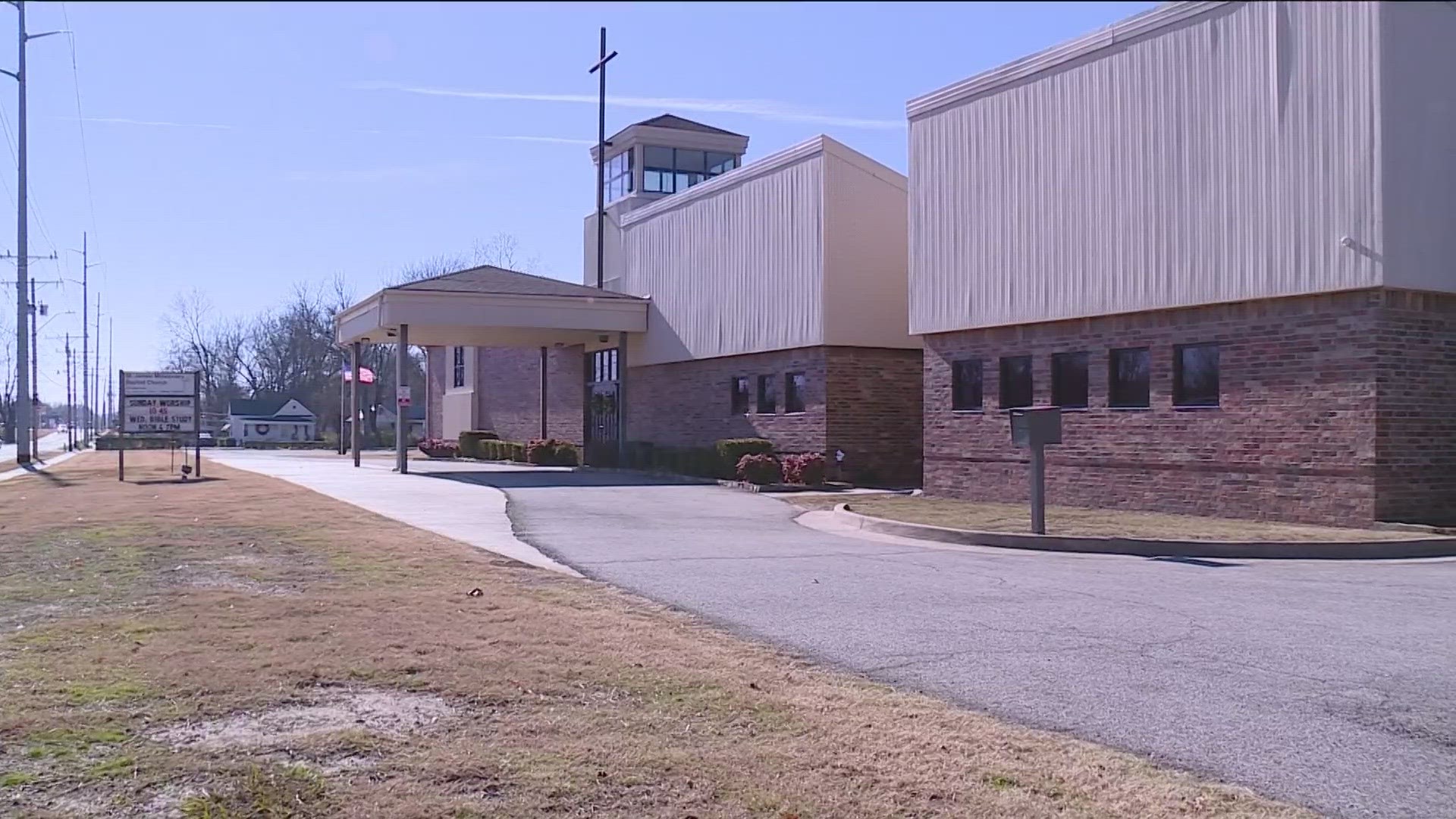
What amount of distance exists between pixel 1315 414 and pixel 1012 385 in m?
6.07

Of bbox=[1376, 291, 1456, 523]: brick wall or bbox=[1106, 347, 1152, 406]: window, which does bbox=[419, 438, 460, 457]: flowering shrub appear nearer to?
bbox=[1106, 347, 1152, 406]: window

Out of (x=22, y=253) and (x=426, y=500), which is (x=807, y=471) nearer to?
(x=426, y=500)

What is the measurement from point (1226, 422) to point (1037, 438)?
3792 mm

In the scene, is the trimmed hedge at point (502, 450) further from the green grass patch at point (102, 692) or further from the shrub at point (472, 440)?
the green grass patch at point (102, 692)

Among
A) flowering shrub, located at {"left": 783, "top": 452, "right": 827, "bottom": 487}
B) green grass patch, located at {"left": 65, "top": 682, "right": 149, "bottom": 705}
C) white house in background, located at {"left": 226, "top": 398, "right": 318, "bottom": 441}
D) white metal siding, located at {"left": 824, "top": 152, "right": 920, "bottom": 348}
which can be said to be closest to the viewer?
green grass patch, located at {"left": 65, "top": 682, "right": 149, "bottom": 705}

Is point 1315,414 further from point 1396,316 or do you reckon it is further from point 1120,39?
point 1120,39

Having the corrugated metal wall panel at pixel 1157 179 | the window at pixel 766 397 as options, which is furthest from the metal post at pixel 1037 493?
the window at pixel 766 397

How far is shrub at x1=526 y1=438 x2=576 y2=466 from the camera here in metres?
38.6

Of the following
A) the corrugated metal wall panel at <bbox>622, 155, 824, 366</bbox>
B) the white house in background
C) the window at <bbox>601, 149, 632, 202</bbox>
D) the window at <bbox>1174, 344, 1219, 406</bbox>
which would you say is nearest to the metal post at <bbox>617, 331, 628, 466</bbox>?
the corrugated metal wall panel at <bbox>622, 155, 824, 366</bbox>

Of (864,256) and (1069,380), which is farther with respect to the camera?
(864,256)

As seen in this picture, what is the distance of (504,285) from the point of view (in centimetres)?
3459

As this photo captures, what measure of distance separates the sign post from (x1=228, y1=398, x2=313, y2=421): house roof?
59.7 meters

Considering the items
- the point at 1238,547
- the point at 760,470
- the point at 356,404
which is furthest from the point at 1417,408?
the point at 356,404

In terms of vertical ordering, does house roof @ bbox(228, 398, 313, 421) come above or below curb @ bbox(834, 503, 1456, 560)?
above
